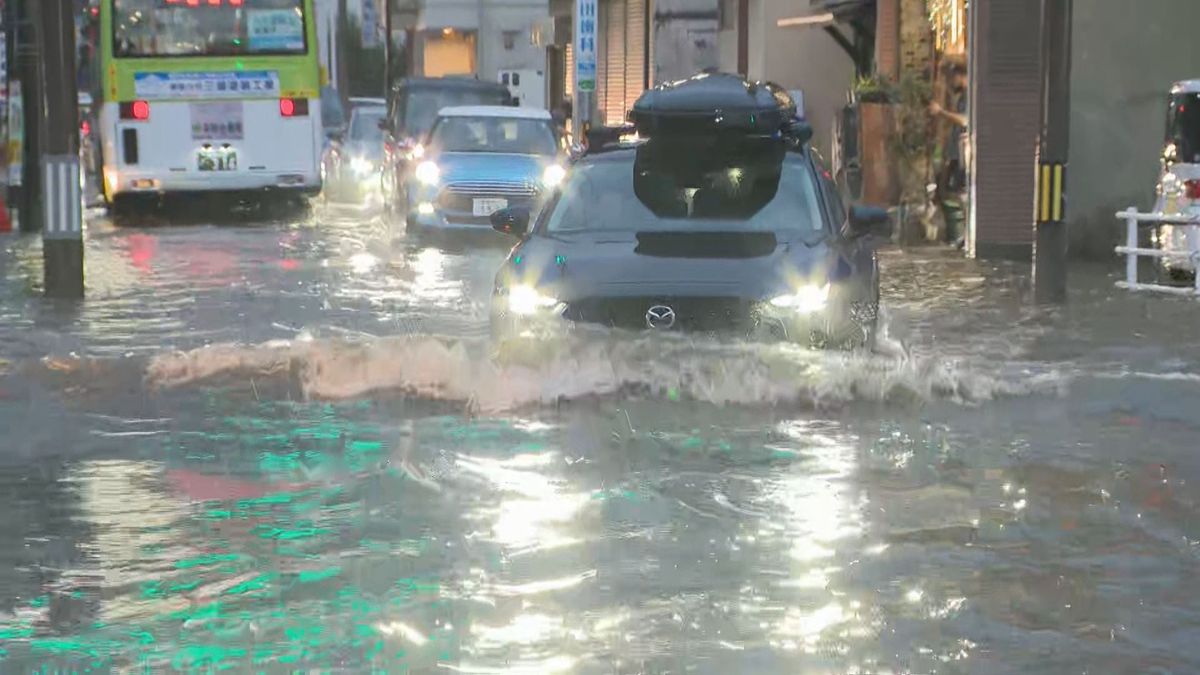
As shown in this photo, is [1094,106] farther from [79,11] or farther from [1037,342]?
[79,11]

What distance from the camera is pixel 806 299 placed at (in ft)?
36.9

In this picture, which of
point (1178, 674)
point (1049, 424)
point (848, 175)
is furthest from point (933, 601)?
point (848, 175)

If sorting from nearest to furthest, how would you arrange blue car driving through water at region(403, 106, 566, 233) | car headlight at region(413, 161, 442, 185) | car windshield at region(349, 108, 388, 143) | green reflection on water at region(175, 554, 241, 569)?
green reflection on water at region(175, 554, 241, 569)
blue car driving through water at region(403, 106, 566, 233)
car headlight at region(413, 161, 442, 185)
car windshield at region(349, 108, 388, 143)

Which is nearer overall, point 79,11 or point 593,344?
point 593,344

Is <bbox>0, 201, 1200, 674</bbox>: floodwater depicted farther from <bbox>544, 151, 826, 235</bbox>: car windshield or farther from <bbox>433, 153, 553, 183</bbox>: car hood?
<bbox>433, 153, 553, 183</bbox>: car hood

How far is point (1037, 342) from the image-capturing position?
15.4m

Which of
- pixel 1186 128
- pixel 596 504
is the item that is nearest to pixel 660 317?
pixel 596 504

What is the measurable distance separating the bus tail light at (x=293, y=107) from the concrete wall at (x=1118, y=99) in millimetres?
11786

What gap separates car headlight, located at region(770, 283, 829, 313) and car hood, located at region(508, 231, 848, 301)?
0.05 metres

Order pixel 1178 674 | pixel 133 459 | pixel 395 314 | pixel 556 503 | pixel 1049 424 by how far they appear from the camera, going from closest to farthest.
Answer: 1. pixel 1178 674
2. pixel 556 503
3. pixel 133 459
4. pixel 1049 424
5. pixel 395 314

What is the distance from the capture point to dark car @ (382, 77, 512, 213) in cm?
3097

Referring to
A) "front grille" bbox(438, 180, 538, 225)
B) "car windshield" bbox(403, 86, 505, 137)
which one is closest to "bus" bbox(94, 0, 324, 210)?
"car windshield" bbox(403, 86, 505, 137)

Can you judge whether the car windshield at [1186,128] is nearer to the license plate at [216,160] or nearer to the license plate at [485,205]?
the license plate at [485,205]

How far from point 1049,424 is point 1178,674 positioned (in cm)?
484
